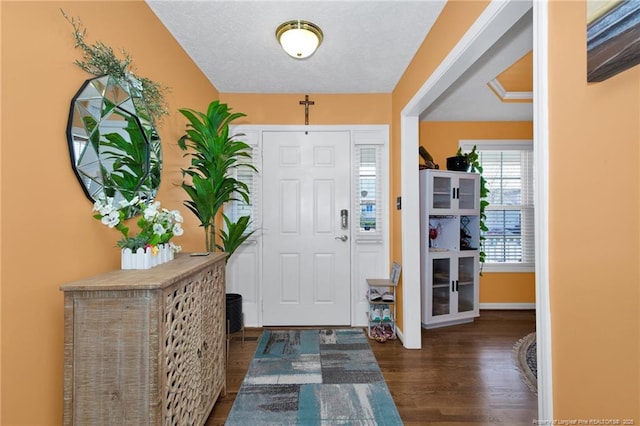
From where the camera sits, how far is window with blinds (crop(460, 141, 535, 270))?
4.12 m

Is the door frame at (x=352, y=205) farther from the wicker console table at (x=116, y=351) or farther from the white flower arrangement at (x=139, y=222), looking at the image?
the wicker console table at (x=116, y=351)

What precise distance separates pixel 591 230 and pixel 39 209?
1.94 meters

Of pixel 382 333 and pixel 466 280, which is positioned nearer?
pixel 382 333

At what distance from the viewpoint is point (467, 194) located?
3.69 m

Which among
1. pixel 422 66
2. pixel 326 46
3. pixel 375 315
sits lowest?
pixel 375 315

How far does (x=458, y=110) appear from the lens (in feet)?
12.4

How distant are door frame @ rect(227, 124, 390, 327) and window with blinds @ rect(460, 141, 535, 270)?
136cm

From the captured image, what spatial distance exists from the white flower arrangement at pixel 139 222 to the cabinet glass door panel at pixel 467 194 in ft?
10.2

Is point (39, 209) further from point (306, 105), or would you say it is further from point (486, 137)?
point (486, 137)

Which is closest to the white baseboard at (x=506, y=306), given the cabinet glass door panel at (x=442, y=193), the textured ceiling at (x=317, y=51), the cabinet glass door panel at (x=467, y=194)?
the cabinet glass door panel at (x=467, y=194)

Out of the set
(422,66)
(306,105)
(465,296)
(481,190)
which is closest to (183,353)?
(422,66)

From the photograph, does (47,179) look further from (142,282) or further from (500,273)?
(500,273)

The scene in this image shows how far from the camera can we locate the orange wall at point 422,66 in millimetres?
1791

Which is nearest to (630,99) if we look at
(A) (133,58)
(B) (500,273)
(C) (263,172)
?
(A) (133,58)
